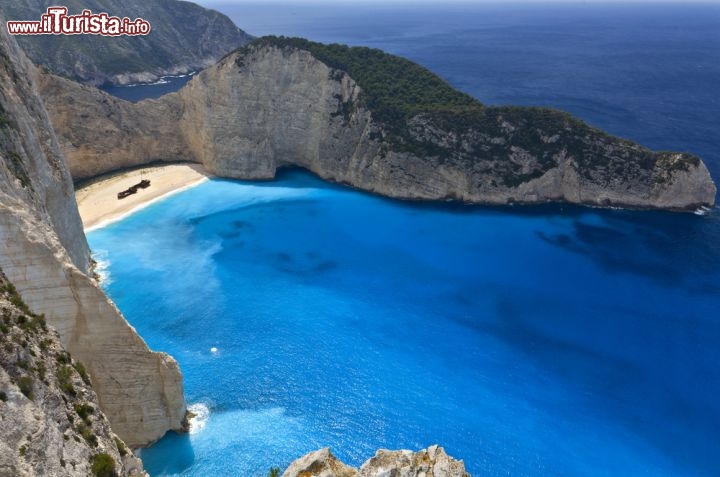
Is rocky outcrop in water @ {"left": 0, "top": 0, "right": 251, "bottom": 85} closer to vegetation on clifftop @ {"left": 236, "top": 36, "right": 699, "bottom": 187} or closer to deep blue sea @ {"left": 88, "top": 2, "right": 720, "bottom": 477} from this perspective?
vegetation on clifftop @ {"left": 236, "top": 36, "right": 699, "bottom": 187}

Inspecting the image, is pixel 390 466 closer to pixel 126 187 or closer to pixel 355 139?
pixel 355 139

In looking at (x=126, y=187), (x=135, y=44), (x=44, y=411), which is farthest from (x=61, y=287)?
(x=135, y=44)

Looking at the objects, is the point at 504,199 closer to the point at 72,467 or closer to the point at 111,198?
the point at 111,198

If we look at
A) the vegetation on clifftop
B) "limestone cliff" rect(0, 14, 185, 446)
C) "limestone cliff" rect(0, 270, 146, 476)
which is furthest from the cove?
"limestone cliff" rect(0, 270, 146, 476)

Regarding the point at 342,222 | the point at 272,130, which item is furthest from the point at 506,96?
the point at 342,222

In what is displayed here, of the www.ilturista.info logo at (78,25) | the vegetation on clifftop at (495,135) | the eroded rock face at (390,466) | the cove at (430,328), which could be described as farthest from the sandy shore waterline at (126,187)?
the www.ilturista.info logo at (78,25)
